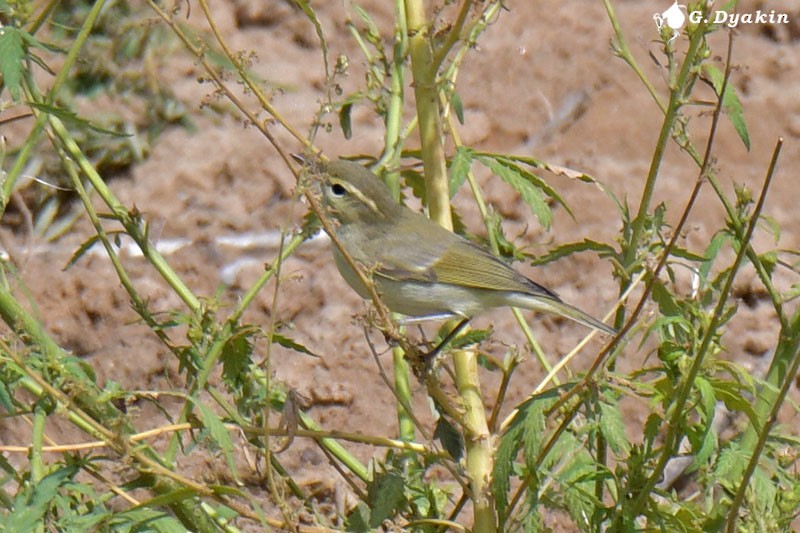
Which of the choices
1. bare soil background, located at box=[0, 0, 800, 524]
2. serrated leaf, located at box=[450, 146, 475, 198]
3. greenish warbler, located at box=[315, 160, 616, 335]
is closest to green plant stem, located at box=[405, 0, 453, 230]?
serrated leaf, located at box=[450, 146, 475, 198]

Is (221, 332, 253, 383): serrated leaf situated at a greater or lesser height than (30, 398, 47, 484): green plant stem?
greater

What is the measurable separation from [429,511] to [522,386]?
1.41 metres

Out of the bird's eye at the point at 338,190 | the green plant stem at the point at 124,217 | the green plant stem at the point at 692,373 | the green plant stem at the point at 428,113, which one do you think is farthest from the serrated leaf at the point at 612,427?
Answer: the bird's eye at the point at 338,190

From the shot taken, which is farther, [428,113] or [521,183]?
[428,113]

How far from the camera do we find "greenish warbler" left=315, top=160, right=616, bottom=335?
11.7 feet

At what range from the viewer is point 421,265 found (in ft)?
12.1

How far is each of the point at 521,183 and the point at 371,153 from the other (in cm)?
250

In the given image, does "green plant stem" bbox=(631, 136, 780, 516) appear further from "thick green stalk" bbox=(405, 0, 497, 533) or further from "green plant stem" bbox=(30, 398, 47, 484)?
"green plant stem" bbox=(30, 398, 47, 484)

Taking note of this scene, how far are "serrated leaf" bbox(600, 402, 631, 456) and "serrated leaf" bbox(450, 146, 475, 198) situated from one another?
0.59m

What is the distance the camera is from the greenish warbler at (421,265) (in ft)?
11.7

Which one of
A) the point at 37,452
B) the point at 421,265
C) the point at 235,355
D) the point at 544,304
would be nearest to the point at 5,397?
the point at 37,452

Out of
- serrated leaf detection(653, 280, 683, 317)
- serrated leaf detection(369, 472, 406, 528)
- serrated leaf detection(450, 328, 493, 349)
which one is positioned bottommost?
serrated leaf detection(369, 472, 406, 528)

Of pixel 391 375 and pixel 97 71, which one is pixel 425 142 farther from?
pixel 97 71

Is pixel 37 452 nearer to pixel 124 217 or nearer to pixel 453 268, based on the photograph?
pixel 124 217
